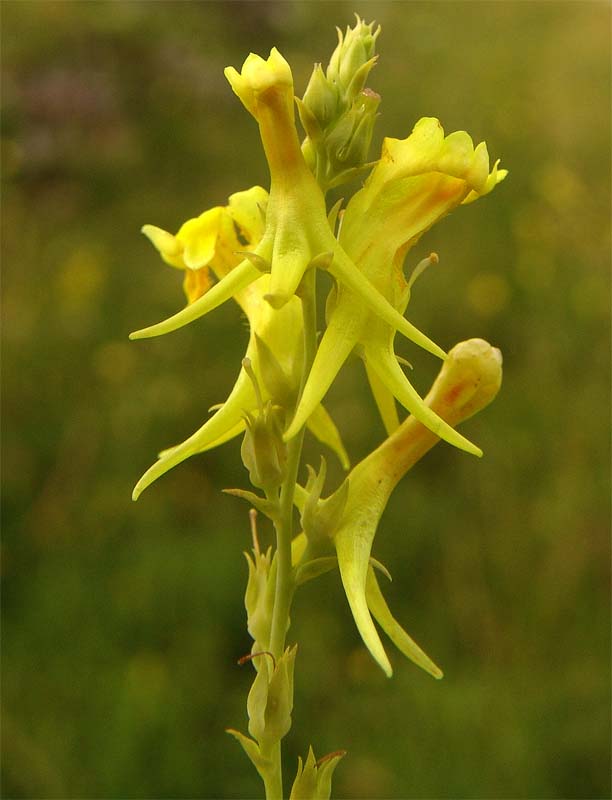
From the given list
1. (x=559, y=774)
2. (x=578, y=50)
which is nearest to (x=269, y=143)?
(x=559, y=774)

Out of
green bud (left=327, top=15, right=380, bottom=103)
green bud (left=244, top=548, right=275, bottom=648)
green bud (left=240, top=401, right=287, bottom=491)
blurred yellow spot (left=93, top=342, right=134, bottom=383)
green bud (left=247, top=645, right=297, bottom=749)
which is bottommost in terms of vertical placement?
green bud (left=247, top=645, right=297, bottom=749)

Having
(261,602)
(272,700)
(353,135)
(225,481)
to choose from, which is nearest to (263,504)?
(261,602)

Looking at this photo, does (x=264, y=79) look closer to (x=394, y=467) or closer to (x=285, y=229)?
(x=285, y=229)

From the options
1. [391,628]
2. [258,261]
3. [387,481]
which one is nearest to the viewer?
[258,261]

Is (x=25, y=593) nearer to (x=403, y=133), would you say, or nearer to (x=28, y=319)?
(x=28, y=319)

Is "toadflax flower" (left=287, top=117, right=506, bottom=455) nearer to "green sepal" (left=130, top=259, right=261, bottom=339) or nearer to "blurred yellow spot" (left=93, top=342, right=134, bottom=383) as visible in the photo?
"green sepal" (left=130, top=259, right=261, bottom=339)

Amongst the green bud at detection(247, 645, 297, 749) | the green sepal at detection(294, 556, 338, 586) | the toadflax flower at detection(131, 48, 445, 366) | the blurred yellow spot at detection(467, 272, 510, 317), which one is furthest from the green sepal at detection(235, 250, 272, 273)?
the blurred yellow spot at detection(467, 272, 510, 317)

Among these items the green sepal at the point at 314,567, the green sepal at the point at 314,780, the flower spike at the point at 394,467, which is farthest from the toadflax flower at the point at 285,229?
the green sepal at the point at 314,780
